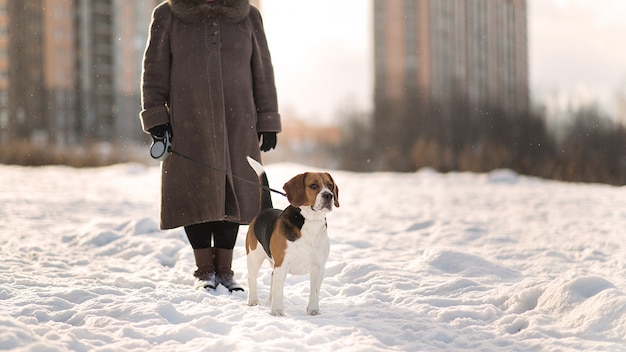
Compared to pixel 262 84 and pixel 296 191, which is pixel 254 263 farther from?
pixel 262 84

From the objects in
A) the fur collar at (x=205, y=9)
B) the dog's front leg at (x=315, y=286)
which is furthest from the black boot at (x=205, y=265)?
the fur collar at (x=205, y=9)

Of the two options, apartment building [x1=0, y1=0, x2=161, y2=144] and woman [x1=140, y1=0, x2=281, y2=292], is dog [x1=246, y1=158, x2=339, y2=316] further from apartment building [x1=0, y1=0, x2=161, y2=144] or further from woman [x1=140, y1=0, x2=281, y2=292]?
apartment building [x1=0, y1=0, x2=161, y2=144]

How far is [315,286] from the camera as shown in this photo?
378 cm

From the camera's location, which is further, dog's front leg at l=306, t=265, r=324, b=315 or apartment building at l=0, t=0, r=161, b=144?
apartment building at l=0, t=0, r=161, b=144

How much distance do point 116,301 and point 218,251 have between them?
91 cm

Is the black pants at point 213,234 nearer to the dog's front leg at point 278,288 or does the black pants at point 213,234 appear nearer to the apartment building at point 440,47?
the dog's front leg at point 278,288

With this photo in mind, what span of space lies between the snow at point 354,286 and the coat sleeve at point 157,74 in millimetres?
1117

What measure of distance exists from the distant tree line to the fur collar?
13.8 m

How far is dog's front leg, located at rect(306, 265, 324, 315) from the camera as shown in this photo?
12.3 ft

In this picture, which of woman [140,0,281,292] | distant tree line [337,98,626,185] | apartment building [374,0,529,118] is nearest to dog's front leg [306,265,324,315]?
woman [140,0,281,292]

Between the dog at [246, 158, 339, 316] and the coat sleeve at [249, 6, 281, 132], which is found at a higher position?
the coat sleeve at [249, 6, 281, 132]

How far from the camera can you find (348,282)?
16.2 ft

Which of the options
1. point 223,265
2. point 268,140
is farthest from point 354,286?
point 268,140

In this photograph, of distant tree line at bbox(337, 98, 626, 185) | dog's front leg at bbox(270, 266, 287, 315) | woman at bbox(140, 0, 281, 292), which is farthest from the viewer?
distant tree line at bbox(337, 98, 626, 185)
